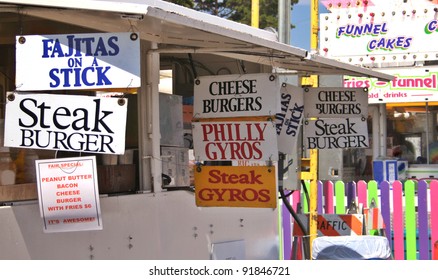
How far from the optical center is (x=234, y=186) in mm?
5863

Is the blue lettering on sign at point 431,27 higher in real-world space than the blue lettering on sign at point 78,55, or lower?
higher

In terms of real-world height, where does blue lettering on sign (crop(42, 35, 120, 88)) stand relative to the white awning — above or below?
below

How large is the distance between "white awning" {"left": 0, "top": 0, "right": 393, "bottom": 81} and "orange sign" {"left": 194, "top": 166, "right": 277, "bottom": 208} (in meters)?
0.94

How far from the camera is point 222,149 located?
19.5 feet

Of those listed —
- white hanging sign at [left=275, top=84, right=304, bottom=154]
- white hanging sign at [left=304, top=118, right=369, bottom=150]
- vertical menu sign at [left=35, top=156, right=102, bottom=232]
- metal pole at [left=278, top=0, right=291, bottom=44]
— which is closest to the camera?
vertical menu sign at [left=35, top=156, right=102, bottom=232]

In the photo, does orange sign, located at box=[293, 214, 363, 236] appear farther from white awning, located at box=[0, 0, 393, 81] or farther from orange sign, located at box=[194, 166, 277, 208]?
orange sign, located at box=[194, 166, 277, 208]

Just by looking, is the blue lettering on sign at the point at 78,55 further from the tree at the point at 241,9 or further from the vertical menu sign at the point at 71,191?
the tree at the point at 241,9

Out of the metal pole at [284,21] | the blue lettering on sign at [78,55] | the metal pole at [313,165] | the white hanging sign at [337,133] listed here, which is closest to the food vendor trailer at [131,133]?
the blue lettering on sign at [78,55]

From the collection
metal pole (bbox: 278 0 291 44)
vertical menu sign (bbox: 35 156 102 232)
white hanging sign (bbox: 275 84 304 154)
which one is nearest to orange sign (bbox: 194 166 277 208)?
white hanging sign (bbox: 275 84 304 154)

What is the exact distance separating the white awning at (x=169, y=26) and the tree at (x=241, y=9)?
861 inches

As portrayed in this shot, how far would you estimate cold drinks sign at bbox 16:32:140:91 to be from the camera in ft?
13.5

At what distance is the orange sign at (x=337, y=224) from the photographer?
834 cm

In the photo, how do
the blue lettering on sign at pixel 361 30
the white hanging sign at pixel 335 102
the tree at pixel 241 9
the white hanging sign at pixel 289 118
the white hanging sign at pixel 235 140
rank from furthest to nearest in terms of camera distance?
the tree at pixel 241 9 < the blue lettering on sign at pixel 361 30 < the white hanging sign at pixel 335 102 < the white hanging sign at pixel 289 118 < the white hanging sign at pixel 235 140
